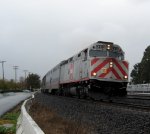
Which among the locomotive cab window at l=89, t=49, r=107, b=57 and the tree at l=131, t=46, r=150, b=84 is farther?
the tree at l=131, t=46, r=150, b=84

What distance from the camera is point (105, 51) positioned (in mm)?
26828

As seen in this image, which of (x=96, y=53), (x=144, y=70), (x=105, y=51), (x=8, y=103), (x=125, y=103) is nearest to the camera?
(x=125, y=103)

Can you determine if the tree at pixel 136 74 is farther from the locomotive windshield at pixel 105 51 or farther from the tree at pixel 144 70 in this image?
the locomotive windshield at pixel 105 51

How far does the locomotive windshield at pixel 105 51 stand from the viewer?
2661 centimetres

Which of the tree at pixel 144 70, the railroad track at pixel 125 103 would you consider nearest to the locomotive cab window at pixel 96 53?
the railroad track at pixel 125 103

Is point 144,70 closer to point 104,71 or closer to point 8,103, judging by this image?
point 8,103

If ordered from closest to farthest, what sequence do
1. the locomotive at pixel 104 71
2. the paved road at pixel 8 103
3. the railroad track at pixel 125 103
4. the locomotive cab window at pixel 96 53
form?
the railroad track at pixel 125 103
the locomotive at pixel 104 71
the locomotive cab window at pixel 96 53
the paved road at pixel 8 103

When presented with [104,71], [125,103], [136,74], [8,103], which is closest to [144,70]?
[136,74]

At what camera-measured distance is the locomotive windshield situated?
2661cm

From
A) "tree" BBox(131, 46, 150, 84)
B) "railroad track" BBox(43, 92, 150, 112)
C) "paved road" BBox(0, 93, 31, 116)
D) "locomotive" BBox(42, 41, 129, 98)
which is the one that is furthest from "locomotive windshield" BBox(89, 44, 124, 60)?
"tree" BBox(131, 46, 150, 84)

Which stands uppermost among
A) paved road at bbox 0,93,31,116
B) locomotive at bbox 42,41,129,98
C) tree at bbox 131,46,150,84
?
tree at bbox 131,46,150,84

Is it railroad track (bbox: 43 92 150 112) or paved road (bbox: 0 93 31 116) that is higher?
railroad track (bbox: 43 92 150 112)

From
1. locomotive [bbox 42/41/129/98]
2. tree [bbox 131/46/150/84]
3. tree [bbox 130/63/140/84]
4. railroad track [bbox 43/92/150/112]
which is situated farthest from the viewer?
tree [bbox 130/63/140/84]

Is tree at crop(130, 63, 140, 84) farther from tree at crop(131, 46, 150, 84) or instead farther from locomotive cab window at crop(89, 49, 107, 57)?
locomotive cab window at crop(89, 49, 107, 57)
